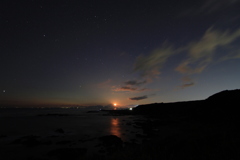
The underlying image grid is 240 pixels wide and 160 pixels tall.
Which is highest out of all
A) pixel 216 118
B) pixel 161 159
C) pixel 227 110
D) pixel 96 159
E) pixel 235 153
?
pixel 227 110

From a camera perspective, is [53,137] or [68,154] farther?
[53,137]

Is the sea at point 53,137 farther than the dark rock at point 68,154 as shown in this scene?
Yes

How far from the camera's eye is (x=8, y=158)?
1441cm

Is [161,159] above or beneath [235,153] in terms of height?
beneath

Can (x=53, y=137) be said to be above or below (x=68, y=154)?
below

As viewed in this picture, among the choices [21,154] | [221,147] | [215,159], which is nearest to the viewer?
[215,159]

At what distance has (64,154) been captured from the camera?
46.2 ft

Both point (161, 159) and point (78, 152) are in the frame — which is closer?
point (161, 159)

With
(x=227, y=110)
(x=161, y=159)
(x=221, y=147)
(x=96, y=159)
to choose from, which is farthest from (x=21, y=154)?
(x=227, y=110)

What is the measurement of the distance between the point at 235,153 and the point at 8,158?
811 inches

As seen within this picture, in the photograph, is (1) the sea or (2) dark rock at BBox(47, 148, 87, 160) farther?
(1) the sea

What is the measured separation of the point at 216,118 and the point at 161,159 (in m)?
28.4

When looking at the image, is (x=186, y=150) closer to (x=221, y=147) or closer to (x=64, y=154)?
(x=221, y=147)

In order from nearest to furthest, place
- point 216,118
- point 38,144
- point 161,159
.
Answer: point 161,159 → point 38,144 → point 216,118
